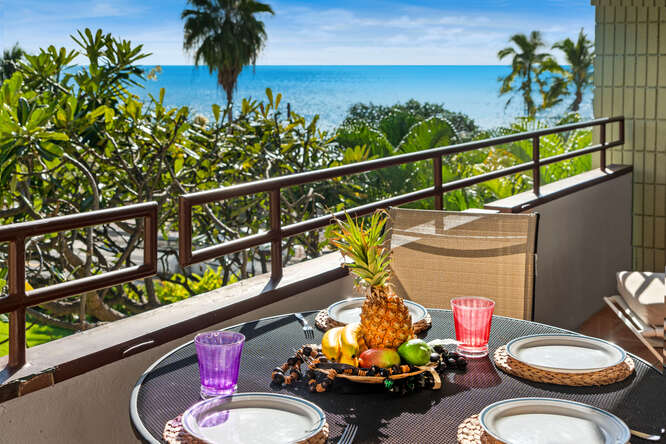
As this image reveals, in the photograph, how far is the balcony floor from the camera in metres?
4.05

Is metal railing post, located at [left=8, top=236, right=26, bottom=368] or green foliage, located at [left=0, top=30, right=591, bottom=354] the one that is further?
green foliage, located at [left=0, top=30, right=591, bottom=354]

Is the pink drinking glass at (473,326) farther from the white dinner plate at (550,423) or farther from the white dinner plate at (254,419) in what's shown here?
the white dinner plate at (254,419)

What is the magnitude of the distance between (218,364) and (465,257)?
1.18 m

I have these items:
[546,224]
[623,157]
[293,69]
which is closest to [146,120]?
[546,224]

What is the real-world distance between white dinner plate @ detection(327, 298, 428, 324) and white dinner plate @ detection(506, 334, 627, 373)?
0.95 feet

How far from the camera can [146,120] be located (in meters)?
5.11

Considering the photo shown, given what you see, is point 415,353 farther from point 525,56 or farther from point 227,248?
point 525,56

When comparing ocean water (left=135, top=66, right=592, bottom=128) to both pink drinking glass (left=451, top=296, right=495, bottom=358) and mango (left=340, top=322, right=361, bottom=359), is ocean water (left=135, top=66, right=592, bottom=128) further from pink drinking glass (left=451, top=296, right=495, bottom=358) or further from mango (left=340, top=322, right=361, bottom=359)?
mango (left=340, top=322, right=361, bottom=359)

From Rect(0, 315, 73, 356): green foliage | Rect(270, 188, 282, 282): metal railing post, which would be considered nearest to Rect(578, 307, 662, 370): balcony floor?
Rect(270, 188, 282, 282): metal railing post

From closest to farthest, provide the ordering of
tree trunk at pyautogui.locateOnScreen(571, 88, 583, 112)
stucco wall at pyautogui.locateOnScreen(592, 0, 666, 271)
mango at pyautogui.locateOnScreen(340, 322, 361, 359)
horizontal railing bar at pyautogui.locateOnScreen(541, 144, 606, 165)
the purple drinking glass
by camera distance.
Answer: the purple drinking glass
mango at pyautogui.locateOnScreen(340, 322, 361, 359)
horizontal railing bar at pyautogui.locateOnScreen(541, 144, 606, 165)
stucco wall at pyautogui.locateOnScreen(592, 0, 666, 271)
tree trunk at pyautogui.locateOnScreen(571, 88, 583, 112)

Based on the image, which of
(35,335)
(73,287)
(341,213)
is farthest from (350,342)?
(35,335)

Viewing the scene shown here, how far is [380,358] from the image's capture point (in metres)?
1.46

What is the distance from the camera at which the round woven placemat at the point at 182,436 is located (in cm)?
124

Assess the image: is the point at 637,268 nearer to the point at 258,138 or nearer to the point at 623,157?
the point at 623,157
